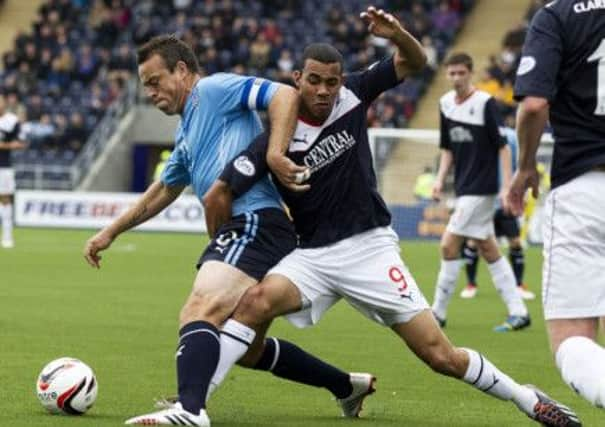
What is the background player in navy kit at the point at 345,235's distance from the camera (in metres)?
7.36

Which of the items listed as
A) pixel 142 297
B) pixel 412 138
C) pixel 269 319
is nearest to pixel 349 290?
pixel 269 319

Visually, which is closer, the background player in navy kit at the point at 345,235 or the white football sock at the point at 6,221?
the background player in navy kit at the point at 345,235

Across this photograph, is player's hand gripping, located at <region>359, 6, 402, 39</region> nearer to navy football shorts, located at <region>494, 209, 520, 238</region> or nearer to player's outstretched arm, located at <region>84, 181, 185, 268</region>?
player's outstretched arm, located at <region>84, 181, 185, 268</region>

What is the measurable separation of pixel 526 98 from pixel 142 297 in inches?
406

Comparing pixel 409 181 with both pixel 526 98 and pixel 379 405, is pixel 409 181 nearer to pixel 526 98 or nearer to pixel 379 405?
pixel 379 405

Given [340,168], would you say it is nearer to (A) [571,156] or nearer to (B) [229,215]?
(B) [229,215]

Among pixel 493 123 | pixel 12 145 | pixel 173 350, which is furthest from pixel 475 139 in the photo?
pixel 12 145

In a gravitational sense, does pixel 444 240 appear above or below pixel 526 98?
below

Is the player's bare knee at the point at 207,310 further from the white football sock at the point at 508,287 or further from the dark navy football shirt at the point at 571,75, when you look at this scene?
the white football sock at the point at 508,287

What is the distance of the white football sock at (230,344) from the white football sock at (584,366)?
177 cm

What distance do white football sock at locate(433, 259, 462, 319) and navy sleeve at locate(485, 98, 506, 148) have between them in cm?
113

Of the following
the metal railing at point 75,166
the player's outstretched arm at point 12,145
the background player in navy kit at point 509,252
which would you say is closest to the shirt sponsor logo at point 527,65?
the background player in navy kit at point 509,252

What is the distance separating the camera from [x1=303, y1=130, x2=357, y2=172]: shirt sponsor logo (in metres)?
7.50

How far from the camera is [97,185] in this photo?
117 ft
